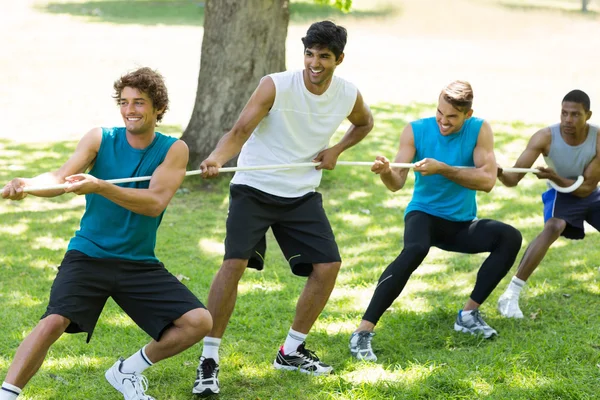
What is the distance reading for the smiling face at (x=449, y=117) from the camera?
5125 millimetres

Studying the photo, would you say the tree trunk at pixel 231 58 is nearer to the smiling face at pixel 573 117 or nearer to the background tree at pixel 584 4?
the smiling face at pixel 573 117

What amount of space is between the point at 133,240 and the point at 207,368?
841mm

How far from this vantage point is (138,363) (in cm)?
418

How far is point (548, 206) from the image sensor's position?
6047mm

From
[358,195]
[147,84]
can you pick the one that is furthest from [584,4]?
[147,84]

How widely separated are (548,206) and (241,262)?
2.61 metres

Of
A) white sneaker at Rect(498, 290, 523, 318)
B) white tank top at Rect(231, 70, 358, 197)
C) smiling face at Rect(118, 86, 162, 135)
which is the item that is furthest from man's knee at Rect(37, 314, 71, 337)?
white sneaker at Rect(498, 290, 523, 318)

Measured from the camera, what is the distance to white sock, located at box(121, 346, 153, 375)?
416 cm

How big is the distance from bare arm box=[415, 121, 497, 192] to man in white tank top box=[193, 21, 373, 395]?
56cm

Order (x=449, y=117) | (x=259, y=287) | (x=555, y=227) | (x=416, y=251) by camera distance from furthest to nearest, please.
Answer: (x=259, y=287) → (x=555, y=227) → (x=449, y=117) → (x=416, y=251)

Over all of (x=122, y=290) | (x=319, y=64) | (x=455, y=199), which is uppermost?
(x=319, y=64)

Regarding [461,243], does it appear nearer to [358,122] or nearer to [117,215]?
[358,122]

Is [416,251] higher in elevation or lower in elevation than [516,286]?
higher

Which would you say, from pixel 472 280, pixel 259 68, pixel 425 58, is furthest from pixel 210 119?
pixel 425 58
